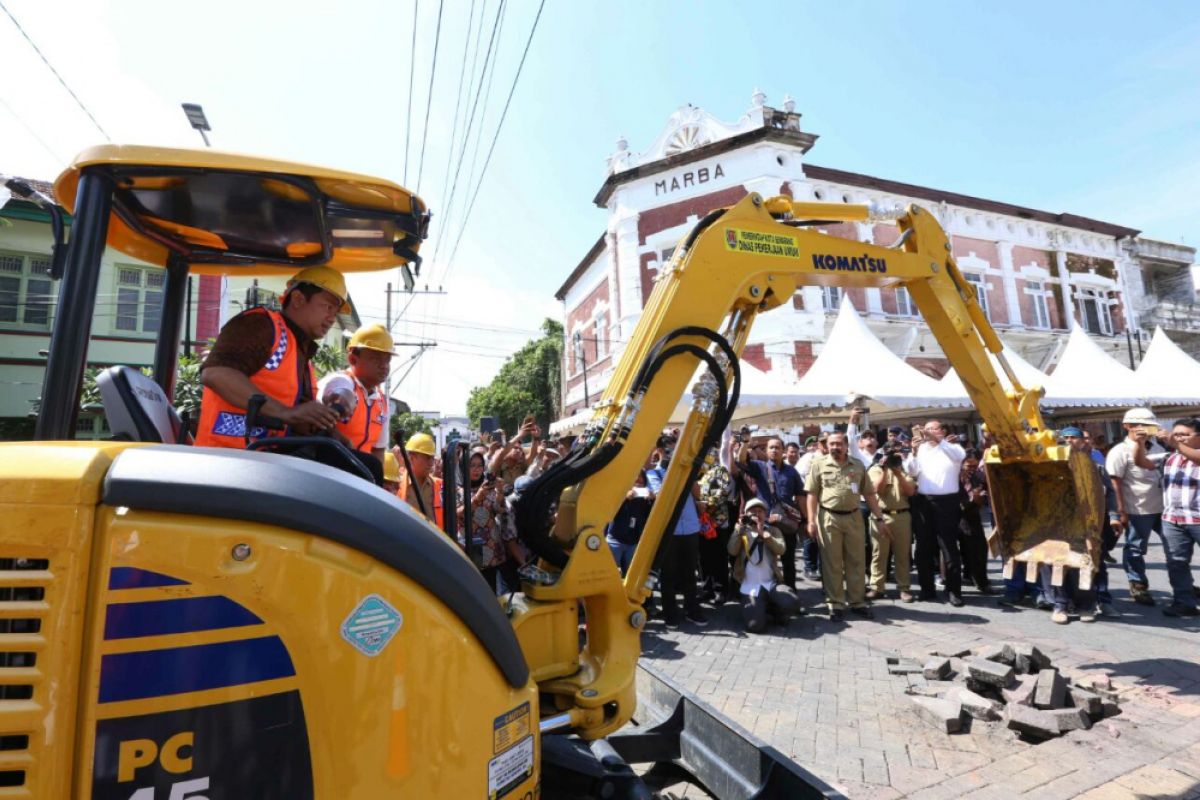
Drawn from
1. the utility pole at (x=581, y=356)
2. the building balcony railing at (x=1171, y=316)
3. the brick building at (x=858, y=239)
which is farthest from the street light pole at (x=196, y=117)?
the building balcony railing at (x=1171, y=316)

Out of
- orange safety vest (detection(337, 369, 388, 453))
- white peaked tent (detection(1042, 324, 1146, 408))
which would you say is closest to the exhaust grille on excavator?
orange safety vest (detection(337, 369, 388, 453))

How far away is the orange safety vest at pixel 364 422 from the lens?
2.70 m

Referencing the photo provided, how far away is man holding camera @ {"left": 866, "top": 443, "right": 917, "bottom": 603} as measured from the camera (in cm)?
697

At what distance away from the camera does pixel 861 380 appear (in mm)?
11508

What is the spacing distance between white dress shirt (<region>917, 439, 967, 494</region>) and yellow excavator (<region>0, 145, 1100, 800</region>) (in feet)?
17.5

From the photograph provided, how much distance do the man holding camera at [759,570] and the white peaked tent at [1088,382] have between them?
9.97m

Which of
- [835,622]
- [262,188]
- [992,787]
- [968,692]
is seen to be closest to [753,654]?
[835,622]

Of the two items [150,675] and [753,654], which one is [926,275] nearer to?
[753,654]

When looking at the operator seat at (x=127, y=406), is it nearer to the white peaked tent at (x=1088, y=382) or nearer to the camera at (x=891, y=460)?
the camera at (x=891, y=460)

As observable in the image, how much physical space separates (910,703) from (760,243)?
318cm

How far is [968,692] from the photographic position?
396 centimetres

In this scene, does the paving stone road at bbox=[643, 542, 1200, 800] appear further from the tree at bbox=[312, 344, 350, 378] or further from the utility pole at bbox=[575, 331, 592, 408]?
the utility pole at bbox=[575, 331, 592, 408]

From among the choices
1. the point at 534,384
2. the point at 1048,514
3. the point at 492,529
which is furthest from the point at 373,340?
the point at 534,384

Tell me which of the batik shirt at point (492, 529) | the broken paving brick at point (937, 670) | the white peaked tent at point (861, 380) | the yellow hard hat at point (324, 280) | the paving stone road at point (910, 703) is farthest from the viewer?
the white peaked tent at point (861, 380)
